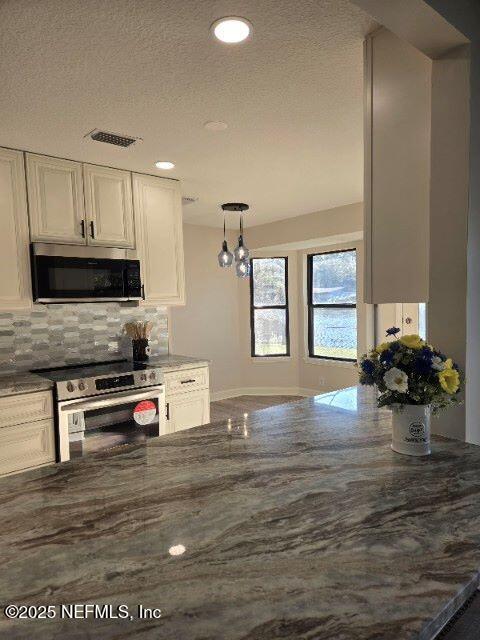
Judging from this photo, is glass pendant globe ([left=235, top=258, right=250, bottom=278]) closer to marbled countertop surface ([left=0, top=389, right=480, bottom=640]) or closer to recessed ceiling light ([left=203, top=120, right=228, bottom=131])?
recessed ceiling light ([left=203, top=120, right=228, bottom=131])

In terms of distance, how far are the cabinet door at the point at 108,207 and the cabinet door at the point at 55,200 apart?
0.21ft

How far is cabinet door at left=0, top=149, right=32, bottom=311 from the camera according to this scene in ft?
9.10

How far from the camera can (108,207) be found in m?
3.23

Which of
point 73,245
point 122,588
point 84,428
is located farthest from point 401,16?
point 84,428

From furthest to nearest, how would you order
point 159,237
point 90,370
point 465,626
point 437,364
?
point 159,237
point 90,370
point 437,364
point 465,626

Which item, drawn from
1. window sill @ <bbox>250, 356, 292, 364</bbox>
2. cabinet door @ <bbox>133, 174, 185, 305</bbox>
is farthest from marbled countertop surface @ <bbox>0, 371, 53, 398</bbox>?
window sill @ <bbox>250, 356, 292, 364</bbox>

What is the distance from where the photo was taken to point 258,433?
5.39ft

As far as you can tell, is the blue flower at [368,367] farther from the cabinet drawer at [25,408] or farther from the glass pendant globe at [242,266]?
the glass pendant globe at [242,266]

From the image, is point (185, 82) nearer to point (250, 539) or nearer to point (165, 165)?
point (165, 165)

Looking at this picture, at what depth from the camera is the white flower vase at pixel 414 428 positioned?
1370 mm

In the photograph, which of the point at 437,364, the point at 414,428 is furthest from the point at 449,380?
the point at 414,428

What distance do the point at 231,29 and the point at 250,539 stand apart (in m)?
1.68

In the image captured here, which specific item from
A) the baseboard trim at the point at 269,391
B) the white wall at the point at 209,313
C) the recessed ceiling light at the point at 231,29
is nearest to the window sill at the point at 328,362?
the baseboard trim at the point at 269,391

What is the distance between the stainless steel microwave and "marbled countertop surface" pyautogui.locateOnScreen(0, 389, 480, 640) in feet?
6.10
